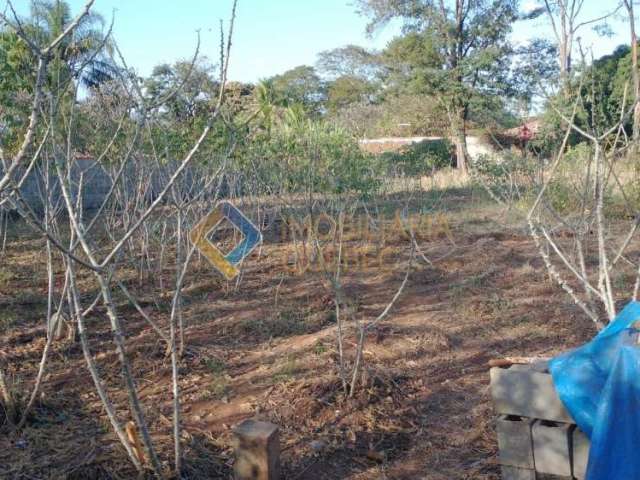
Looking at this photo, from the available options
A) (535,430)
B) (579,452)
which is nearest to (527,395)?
(535,430)

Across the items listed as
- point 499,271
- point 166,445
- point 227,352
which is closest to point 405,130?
point 499,271

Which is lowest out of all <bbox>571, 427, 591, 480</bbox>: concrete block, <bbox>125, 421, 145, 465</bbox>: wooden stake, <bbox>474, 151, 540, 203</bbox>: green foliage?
<bbox>571, 427, 591, 480</bbox>: concrete block

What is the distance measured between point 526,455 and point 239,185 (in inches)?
280

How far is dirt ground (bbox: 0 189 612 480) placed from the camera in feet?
10.1

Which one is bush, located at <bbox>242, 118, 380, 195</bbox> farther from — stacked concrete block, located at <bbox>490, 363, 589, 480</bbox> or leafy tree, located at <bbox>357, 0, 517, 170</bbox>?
leafy tree, located at <bbox>357, 0, 517, 170</bbox>

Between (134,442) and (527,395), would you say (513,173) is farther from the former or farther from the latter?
(134,442)

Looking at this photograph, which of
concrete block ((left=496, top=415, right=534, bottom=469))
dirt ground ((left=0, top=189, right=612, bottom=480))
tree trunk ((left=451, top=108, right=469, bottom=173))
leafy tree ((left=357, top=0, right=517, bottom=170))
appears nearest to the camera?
concrete block ((left=496, top=415, right=534, bottom=469))

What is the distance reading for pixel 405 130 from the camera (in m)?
23.6

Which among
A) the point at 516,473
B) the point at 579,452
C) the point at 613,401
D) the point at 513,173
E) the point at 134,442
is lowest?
the point at 516,473

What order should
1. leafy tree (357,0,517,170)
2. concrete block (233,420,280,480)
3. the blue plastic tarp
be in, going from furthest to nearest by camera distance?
1. leafy tree (357,0,517,170)
2. concrete block (233,420,280,480)
3. the blue plastic tarp

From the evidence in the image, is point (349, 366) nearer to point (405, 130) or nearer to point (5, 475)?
point (5, 475)

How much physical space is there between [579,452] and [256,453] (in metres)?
1.17

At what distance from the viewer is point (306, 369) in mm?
4070

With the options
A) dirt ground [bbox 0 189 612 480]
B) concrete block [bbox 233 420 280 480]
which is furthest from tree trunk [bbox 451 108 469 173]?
concrete block [bbox 233 420 280 480]
